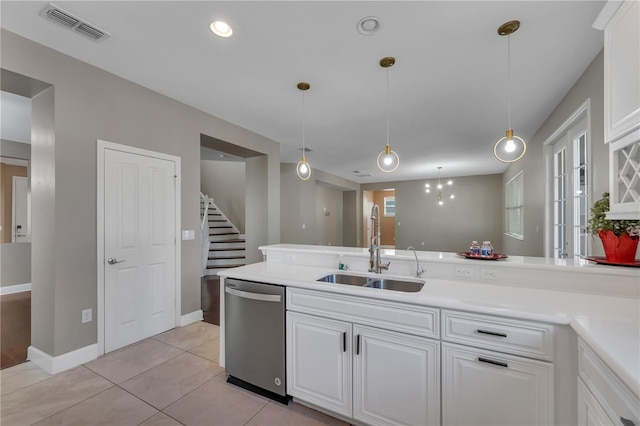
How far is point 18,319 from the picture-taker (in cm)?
A: 353

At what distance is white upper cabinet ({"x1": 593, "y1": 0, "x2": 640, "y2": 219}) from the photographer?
131 centimetres

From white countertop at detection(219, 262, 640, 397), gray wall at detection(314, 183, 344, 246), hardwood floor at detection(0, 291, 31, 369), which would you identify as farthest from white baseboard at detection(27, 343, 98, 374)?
gray wall at detection(314, 183, 344, 246)

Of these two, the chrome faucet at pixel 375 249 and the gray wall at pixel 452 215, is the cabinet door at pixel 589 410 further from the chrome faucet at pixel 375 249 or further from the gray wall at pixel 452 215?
the gray wall at pixel 452 215

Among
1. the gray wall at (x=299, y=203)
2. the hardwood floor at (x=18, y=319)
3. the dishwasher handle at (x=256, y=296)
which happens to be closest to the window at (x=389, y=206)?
the gray wall at (x=299, y=203)

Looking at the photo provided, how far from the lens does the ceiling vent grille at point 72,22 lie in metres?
1.92

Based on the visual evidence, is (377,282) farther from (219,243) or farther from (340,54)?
(219,243)

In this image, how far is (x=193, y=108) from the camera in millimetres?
3518

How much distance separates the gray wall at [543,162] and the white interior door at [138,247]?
4214mm

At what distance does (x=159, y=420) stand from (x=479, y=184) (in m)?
9.55

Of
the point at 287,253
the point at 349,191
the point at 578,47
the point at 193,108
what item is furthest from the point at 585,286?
the point at 349,191

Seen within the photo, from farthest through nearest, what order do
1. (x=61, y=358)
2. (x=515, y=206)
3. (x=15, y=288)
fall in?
(x=515, y=206) → (x=15, y=288) → (x=61, y=358)

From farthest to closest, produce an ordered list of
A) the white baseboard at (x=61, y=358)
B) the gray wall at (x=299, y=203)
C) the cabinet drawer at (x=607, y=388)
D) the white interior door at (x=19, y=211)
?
the gray wall at (x=299, y=203) < the white interior door at (x=19, y=211) < the white baseboard at (x=61, y=358) < the cabinet drawer at (x=607, y=388)

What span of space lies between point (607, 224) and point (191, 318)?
13.2ft

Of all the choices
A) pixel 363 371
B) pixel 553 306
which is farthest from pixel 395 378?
pixel 553 306
